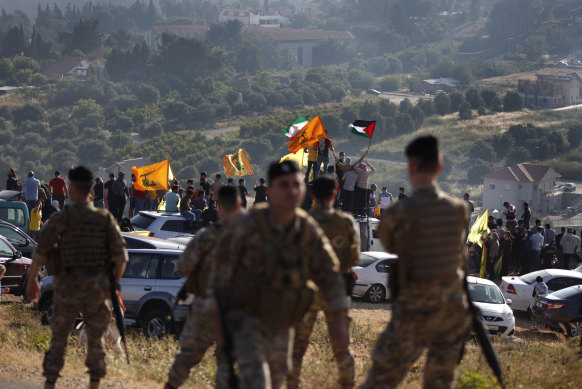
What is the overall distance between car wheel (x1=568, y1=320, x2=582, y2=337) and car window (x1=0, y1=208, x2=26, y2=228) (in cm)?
1157

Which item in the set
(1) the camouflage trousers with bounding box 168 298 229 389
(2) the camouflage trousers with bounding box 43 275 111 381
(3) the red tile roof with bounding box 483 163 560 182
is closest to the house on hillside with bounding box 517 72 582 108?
(3) the red tile roof with bounding box 483 163 560 182

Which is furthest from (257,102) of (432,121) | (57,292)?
(57,292)

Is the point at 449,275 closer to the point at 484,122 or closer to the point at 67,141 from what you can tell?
the point at 67,141

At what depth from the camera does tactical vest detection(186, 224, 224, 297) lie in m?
6.05

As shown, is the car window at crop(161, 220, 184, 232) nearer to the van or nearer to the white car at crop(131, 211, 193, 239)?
the white car at crop(131, 211, 193, 239)

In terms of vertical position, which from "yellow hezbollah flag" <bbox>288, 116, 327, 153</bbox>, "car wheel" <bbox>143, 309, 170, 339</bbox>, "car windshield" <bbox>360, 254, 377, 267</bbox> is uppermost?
"yellow hezbollah flag" <bbox>288, 116, 327, 153</bbox>

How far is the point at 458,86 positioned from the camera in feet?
499

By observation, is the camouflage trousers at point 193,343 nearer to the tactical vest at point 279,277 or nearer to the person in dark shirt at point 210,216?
the tactical vest at point 279,277

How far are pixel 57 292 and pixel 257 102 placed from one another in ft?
413

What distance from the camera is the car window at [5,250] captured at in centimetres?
1375

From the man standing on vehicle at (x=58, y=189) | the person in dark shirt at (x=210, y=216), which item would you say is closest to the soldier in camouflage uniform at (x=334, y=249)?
the person in dark shirt at (x=210, y=216)

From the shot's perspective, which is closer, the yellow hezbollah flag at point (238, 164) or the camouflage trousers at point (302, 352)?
the camouflage trousers at point (302, 352)

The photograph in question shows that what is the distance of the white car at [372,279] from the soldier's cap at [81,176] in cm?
1107

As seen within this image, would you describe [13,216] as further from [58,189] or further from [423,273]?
[423,273]
